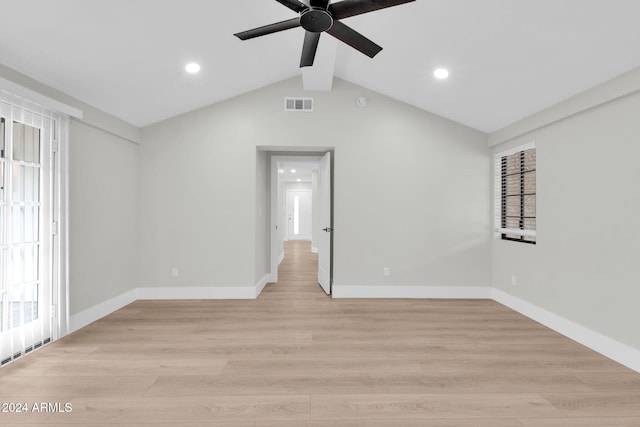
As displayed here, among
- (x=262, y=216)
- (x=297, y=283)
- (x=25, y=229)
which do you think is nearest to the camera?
(x=25, y=229)

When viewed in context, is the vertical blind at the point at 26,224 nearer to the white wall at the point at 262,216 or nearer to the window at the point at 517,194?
the white wall at the point at 262,216

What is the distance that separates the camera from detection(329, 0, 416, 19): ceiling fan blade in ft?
6.34

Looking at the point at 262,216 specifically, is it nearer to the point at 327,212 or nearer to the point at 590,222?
the point at 327,212

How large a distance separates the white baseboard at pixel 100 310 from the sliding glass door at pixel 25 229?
0.30m

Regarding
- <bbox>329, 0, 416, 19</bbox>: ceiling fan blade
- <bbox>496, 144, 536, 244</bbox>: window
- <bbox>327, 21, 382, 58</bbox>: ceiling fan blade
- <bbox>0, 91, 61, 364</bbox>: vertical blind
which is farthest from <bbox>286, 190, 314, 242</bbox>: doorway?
<bbox>329, 0, 416, 19</bbox>: ceiling fan blade

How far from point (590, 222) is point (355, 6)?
2.92 metres

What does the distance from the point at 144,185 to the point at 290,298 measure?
260cm

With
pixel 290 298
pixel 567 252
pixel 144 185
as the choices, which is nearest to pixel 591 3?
pixel 567 252

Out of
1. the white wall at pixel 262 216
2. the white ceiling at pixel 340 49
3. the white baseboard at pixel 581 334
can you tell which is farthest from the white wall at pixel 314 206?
the white baseboard at pixel 581 334

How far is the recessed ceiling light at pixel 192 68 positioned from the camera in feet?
11.5

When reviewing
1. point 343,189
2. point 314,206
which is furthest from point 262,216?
point 314,206

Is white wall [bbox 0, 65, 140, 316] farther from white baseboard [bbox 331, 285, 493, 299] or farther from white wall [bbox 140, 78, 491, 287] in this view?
white baseboard [bbox 331, 285, 493, 299]

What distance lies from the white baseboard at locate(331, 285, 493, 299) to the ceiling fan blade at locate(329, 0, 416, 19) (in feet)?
11.5

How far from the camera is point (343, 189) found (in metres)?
4.67
